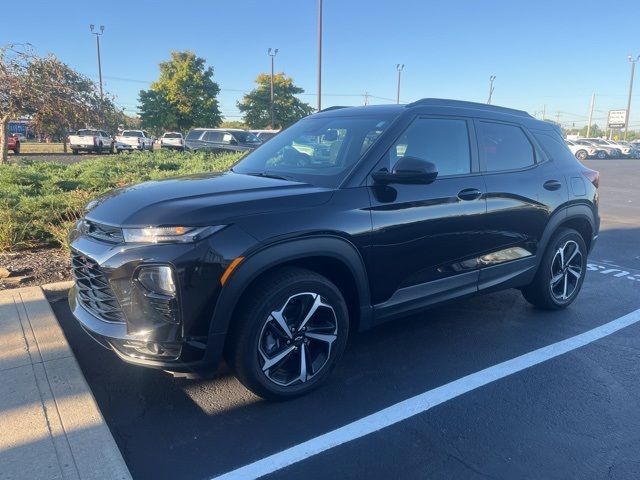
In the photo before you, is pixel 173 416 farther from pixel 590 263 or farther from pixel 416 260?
pixel 590 263

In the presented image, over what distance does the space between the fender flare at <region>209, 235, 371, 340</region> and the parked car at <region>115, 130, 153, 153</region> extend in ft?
112

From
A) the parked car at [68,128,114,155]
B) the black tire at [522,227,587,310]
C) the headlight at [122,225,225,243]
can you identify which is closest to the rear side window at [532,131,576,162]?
the black tire at [522,227,587,310]

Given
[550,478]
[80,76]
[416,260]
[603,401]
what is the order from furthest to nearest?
[80,76] → [416,260] → [603,401] → [550,478]

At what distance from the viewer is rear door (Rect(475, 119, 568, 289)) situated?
163 inches

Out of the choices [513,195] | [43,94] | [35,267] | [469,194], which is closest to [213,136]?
[43,94]

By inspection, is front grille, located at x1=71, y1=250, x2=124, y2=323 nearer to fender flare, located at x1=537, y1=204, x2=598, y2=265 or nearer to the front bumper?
the front bumper

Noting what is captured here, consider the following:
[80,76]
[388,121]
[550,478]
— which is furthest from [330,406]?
[80,76]

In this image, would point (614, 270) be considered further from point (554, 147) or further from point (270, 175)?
point (270, 175)

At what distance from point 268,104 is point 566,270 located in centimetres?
5075

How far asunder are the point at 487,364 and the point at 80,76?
13115 mm

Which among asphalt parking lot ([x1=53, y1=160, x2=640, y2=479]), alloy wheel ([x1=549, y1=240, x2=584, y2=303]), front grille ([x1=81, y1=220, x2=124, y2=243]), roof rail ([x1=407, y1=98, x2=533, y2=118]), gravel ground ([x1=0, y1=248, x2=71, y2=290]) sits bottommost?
asphalt parking lot ([x1=53, y1=160, x2=640, y2=479])

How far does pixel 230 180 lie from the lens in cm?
362

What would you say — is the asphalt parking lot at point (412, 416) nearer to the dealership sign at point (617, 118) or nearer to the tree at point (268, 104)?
the tree at point (268, 104)

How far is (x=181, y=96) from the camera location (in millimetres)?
44625
